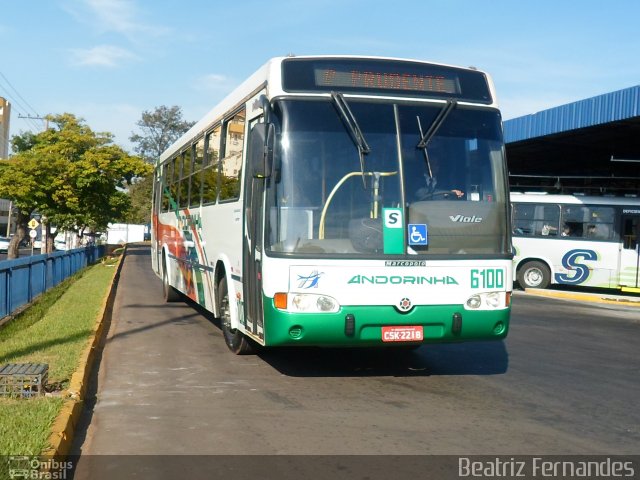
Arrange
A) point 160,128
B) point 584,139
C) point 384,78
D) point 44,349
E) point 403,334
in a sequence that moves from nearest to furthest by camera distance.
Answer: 1. point 403,334
2. point 384,78
3. point 44,349
4. point 584,139
5. point 160,128

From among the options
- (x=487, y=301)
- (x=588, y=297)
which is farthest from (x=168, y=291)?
(x=588, y=297)

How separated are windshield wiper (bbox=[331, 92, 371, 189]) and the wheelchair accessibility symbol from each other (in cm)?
64

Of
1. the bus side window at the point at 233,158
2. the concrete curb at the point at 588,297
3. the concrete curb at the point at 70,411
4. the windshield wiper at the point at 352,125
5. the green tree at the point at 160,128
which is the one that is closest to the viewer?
the concrete curb at the point at 70,411

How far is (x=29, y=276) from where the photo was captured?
17609 mm

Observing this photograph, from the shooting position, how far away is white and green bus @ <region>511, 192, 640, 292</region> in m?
22.8

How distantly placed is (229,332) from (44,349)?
235 cm

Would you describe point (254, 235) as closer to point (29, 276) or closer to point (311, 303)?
point (311, 303)

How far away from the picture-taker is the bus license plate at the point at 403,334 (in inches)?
306

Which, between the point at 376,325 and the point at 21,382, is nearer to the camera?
the point at 21,382

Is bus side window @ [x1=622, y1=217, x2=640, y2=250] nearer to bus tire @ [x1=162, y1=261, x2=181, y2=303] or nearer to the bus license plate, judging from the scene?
bus tire @ [x1=162, y1=261, x2=181, y2=303]

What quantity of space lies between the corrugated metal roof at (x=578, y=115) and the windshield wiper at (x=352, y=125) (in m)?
14.0

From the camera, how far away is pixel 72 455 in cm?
569

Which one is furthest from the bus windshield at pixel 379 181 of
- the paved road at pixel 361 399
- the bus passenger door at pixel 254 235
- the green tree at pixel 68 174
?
the green tree at pixel 68 174

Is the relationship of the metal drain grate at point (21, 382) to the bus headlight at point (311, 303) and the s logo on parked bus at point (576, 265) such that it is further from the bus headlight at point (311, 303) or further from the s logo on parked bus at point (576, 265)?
the s logo on parked bus at point (576, 265)
